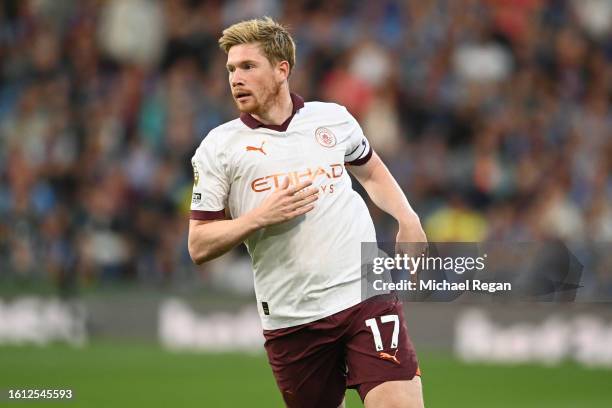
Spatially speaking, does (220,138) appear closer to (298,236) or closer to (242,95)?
(242,95)

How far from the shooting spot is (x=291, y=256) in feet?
20.8

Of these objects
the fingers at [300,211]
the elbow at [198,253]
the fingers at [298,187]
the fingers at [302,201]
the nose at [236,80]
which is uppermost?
the nose at [236,80]

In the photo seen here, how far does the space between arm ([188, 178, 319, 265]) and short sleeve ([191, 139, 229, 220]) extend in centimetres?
5

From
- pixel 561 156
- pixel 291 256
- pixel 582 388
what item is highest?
pixel 561 156

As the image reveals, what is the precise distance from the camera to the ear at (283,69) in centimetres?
639

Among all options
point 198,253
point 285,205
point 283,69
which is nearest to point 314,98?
point 283,69

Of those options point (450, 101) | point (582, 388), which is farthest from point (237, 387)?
point (450, 101)

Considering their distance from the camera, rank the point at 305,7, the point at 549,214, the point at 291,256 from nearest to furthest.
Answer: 1. the point at 291,256
2. the point at 549,214
3. the point at 305,7

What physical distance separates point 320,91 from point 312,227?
10348 mm

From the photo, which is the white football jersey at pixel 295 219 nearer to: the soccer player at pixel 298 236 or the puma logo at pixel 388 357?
the soccer player at pixel 298 236

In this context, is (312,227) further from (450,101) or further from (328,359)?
(450,101)

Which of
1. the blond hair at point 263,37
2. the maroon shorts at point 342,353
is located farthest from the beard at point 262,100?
the maroon shorts at point 342,353

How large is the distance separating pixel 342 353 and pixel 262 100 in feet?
4.33

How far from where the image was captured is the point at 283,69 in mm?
6426
